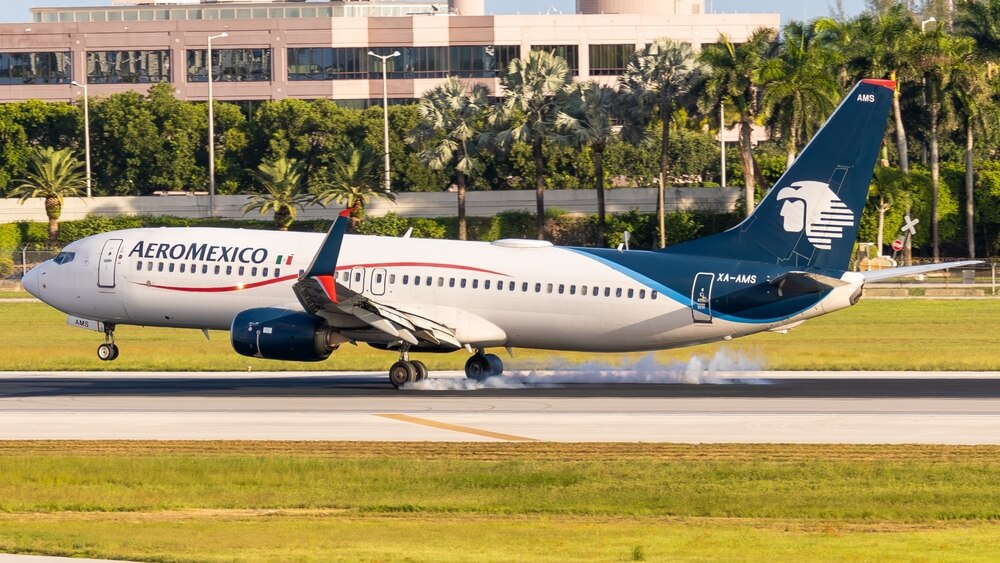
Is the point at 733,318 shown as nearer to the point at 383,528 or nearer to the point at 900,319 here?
the point at 383,528

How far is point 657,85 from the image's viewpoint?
101 m

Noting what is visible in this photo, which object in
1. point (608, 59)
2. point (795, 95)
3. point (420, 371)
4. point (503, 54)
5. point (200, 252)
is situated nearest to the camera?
point (420, 371)

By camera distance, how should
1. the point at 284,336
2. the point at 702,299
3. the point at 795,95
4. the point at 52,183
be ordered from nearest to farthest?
1. the point at 284,336
2. the point at 702,299
3. the point at 795,95
4. the point at 52,183

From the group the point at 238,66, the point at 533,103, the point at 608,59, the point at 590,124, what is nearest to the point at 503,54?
the point at 608,59

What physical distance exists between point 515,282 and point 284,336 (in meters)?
6.44

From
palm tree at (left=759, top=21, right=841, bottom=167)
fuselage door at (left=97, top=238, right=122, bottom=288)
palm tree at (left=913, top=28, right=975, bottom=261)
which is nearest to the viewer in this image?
fuselage door at (left=97, top=238, right=122, bottom=288)

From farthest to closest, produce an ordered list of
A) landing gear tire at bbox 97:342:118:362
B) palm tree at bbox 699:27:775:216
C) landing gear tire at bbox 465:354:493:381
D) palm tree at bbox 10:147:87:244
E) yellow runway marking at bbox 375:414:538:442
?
palm tree at bbox 10:147:87:244
palm tree at bbox 699:27:775:216
landing gear tire at bbox 97:342:118:362
landing gear tire at bbox 465:354:493:381
yellow runway marking at bbox 375:414:538:442

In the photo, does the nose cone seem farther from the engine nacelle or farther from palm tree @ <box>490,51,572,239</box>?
palm tree @ <box>490,51,572,239</box>

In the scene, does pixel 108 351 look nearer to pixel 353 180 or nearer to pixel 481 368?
pixel 481 368

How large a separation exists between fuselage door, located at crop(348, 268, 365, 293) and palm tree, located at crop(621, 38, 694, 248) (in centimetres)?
5917

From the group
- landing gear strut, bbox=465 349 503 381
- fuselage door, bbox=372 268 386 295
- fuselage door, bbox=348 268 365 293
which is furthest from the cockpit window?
landing gear strut, bbox=465 349 503 381

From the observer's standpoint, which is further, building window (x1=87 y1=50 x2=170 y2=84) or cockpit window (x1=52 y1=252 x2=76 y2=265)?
building window (x1=87 y1=50 x2=170 y2=84)

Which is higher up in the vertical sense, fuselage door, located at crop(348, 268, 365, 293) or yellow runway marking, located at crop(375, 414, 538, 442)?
fuselage door, located at crop(348, 268, 365, 293)

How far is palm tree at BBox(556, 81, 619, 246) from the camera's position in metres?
97.4
